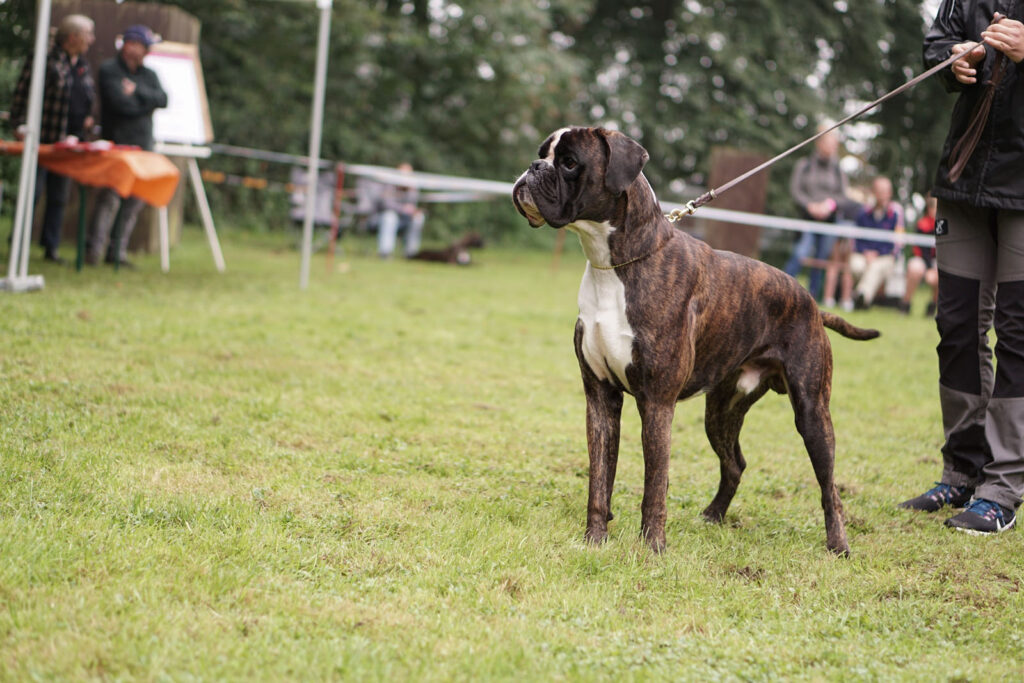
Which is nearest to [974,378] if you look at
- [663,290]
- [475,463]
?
[663,290]

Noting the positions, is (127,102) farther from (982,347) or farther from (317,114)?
(982,347)

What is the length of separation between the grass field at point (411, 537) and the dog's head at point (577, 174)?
1203 millimetres

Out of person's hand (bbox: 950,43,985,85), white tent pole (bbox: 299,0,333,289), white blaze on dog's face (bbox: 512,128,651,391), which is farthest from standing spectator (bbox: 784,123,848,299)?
white blaze on dog's face (bbox: 512,128,651,391)

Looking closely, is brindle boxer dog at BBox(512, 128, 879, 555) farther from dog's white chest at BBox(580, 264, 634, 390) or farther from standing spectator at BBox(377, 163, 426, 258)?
standing spectator at BBox(377, 163, 426, 258)

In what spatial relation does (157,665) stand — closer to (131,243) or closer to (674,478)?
(674,478)

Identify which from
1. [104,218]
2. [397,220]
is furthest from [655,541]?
[397,220]

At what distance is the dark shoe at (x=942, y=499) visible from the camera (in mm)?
4613

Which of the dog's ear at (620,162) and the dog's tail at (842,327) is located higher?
the dog's ear at (620,162)

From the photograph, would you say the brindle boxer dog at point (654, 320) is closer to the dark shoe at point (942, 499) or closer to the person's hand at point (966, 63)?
the dark shoe at point (942, 499)

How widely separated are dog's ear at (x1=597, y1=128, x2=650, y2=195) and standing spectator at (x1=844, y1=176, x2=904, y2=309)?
36.4ft

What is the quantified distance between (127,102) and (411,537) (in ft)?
25.1

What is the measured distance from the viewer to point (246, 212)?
1880 centimetres

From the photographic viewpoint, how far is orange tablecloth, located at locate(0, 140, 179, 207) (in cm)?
859

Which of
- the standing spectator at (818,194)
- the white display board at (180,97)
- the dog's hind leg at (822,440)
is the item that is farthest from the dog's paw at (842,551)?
the standing spectator at (818,194)
